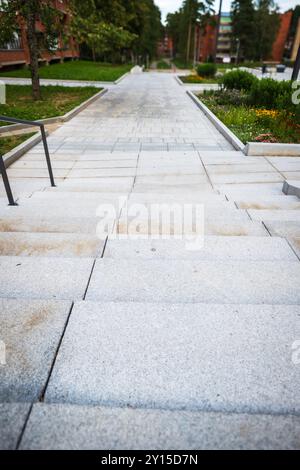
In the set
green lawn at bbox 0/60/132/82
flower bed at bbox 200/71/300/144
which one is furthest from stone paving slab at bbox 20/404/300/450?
green lawn at bbox 0/60/132/82

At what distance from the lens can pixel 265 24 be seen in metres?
64.1

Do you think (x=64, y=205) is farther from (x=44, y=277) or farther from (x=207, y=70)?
(x=207, y=70)

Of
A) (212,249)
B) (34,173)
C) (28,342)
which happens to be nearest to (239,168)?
(212,249)

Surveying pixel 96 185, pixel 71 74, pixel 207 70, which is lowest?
pixel 96 185

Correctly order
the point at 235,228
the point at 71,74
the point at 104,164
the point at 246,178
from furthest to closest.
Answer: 1. the point at 71,74
2. the point at 104,164
3. the point at 246,178
4. the point at 235,228

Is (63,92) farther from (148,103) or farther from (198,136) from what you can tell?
(198,136)

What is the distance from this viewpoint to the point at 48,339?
1608 mm

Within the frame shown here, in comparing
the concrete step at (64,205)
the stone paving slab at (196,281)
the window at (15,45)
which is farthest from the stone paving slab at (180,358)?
the window at (15,45)

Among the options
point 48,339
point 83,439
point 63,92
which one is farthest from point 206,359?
point 63,92

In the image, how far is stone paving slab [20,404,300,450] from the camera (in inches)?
44.3

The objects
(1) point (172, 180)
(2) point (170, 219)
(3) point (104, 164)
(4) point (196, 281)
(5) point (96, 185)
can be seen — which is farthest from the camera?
(3) point (104, 164)

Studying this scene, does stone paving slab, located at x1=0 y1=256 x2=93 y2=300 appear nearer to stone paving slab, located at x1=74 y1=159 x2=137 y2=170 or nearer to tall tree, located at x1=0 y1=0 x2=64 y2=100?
stone paving slab, located at x1=74 y1=159 x2=137 y2=170

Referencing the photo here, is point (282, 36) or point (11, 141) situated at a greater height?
point (282, 36)

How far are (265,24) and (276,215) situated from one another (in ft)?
260
